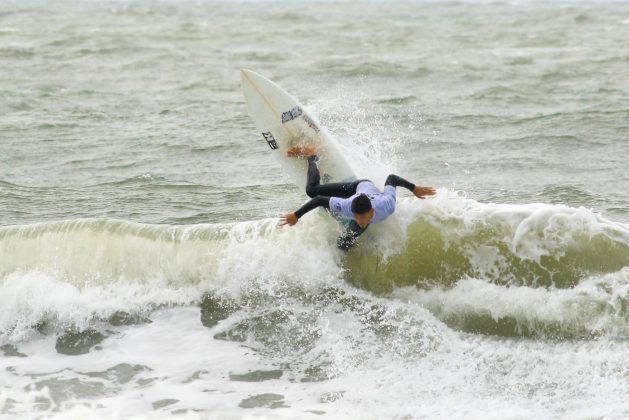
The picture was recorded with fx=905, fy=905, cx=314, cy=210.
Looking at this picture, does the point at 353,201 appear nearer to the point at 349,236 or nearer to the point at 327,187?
the point at 349,236

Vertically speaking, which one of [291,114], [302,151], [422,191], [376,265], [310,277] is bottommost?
[310,277]

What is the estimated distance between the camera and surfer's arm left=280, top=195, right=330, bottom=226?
24.6 ft

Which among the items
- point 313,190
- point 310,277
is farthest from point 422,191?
point 310,277

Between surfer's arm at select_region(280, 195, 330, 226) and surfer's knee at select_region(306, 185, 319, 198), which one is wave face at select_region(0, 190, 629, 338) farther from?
surfer's arm at select_region(280, 195, 330, 226)

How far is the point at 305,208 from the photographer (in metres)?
7.58

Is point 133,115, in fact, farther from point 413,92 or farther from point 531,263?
point 531,263

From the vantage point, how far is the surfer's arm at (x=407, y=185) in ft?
25.6

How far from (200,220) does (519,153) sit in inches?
211

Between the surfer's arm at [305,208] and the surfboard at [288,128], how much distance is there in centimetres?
123

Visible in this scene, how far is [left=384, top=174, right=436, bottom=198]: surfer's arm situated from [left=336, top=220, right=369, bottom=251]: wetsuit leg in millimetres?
450

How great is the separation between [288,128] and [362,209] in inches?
88.0

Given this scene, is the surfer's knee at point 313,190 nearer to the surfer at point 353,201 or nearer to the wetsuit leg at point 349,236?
the surfer at point 353,201

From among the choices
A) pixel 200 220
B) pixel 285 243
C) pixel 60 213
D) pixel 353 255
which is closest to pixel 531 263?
pixel 353 255

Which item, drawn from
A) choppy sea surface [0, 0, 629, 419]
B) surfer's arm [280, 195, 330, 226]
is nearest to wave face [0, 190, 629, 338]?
choppy sea surface [0, 0, 629, 419]
